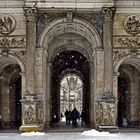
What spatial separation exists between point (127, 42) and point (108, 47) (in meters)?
1.21

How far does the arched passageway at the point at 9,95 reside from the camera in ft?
95.4

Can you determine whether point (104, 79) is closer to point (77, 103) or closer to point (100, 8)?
point (100, 8)

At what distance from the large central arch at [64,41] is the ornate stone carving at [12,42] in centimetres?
98

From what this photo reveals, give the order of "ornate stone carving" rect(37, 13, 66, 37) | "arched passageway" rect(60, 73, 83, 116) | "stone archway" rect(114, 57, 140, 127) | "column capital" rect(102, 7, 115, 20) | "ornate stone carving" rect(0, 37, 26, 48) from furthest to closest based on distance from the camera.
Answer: "arched passageway" rect(60, 73, 83, 116) → "stone archway" rect(114, 57, 140, 127) → "ornate stone carving" rect(0, 37, 26, 48) → "ornate stone carving" rect(37, 13, 66, 37) → "column capital" rect(102, 7, 115, 20)

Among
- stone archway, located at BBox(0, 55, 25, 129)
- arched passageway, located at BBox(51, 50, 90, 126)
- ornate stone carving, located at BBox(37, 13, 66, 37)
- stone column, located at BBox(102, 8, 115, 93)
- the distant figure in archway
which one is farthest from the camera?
arched passageway, located at BBox(51, 50, 90, 126)

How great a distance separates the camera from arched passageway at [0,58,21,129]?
29.1 meters

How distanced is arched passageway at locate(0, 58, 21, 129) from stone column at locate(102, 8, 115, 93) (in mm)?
5796

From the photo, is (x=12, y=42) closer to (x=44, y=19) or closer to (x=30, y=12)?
(x=30, y=12)

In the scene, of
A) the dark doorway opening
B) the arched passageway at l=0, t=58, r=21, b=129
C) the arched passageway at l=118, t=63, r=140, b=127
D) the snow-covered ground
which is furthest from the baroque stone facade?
the dark doorway opening

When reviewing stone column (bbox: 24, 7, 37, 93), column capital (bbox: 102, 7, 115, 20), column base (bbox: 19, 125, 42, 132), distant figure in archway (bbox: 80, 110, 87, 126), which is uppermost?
column capital (bbox: 102, 7, 115, 20)

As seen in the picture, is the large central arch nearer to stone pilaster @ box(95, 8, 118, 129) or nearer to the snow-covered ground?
stone pilaster @ box(95, 8, 118, 129)

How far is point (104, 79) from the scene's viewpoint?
25.0 metres

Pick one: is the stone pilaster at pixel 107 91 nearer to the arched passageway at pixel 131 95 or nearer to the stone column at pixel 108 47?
the stone column at pixel 108 47

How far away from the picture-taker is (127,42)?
84.0 ft
